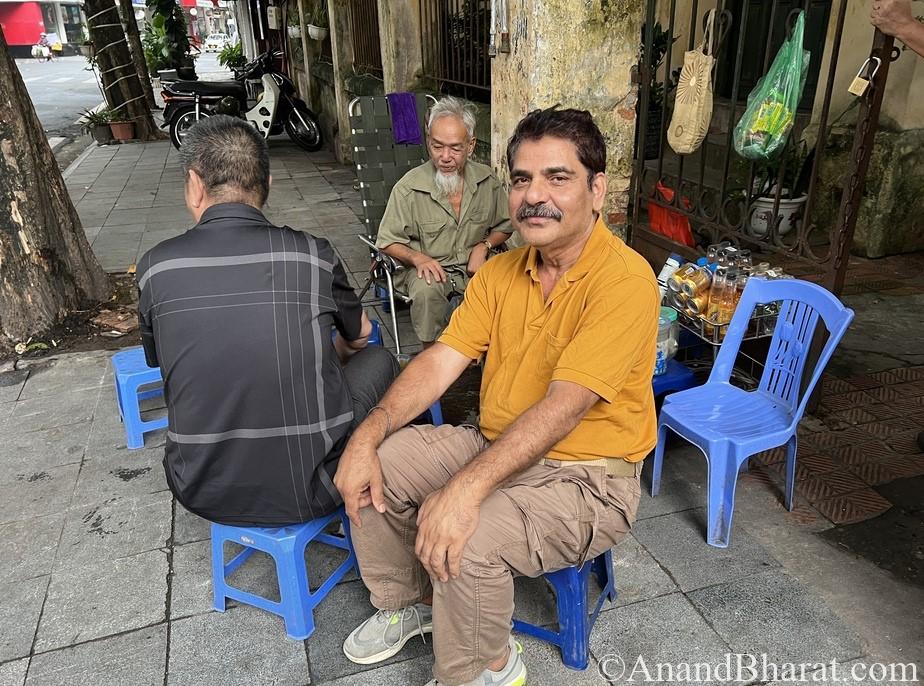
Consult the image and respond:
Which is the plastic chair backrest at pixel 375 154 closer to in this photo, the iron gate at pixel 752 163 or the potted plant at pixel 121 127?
the iron gate at pixel 752 163

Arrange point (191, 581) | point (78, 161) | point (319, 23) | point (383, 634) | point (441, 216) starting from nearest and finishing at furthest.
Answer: point (383, 634), point (191, 581), point (441, 216), point (319, 23), point (78, 161)

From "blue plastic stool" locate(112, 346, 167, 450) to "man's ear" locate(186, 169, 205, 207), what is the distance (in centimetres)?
127

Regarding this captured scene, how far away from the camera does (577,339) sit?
1682mm

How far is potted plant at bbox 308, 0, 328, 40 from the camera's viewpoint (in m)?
9.33

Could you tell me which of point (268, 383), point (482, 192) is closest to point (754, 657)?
point (268, 383)

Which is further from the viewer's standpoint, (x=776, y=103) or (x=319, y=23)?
(x=319, y=23)

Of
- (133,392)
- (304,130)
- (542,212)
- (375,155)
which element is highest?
(542,212)

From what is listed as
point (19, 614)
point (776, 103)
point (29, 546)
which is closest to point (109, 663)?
point (19, 614)

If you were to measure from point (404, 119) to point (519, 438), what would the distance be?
2968 millimetres

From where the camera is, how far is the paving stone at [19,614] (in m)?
1.98

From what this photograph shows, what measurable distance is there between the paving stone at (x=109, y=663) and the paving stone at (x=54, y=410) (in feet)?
4.88

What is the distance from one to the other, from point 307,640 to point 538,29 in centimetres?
289

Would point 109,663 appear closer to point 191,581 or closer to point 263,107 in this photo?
point 191,581

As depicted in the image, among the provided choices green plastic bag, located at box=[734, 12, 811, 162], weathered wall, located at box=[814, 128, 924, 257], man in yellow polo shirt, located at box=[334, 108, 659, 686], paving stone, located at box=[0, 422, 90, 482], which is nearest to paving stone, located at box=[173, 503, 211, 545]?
paving stone, located at box=[0, 422, 90, 482]
